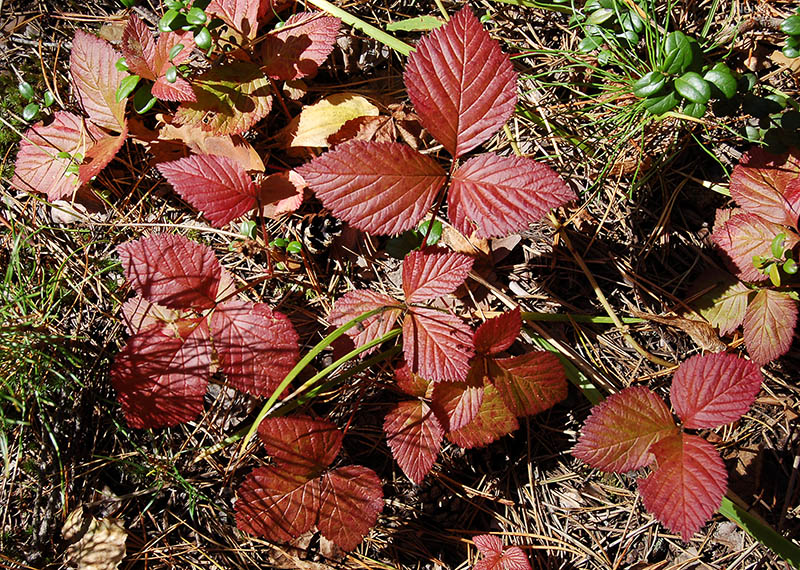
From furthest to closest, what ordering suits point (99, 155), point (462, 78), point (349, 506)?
1. point (99, 155)
2. point (349, 506)
3. point (462, 78)

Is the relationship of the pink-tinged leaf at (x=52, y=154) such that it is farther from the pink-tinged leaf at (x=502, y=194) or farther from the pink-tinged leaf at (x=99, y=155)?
the pink-tinged leaf at (x=502, y=194)

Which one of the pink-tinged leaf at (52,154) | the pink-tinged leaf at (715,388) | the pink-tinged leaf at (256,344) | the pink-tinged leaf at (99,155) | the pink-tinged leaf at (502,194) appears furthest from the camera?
the pink-tinged leaf at (52,154)

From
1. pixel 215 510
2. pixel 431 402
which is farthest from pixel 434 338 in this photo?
pixel 215 510

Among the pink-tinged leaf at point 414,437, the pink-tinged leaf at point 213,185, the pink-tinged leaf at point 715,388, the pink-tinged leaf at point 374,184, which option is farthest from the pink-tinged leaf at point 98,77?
the pink-tinged leaf at point 715,388

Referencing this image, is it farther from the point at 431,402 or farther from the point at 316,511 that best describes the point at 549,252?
the point at 316,511

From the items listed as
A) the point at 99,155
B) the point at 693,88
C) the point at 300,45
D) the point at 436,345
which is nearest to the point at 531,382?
the point at 436,345

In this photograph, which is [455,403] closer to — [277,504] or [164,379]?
[277,504]

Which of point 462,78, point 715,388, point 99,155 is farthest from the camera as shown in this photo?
point 99,155
